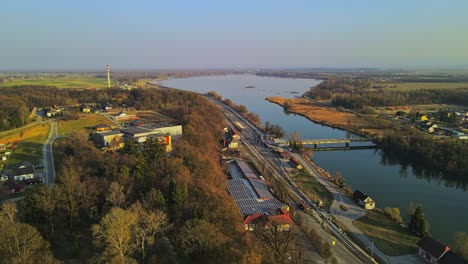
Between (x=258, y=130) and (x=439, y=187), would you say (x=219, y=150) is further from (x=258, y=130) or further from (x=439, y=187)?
(x=439, y=187)

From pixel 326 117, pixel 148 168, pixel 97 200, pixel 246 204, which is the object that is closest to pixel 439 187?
pixel 246 204

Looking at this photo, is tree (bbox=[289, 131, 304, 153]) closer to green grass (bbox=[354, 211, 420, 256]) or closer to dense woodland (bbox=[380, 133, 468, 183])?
dense woodland (bbox=[380, 133, 468, 183])

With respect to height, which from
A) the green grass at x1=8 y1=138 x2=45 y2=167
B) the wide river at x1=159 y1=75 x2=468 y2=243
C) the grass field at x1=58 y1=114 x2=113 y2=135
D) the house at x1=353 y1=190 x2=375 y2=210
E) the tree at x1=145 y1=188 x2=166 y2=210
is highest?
the tree at x1=145 y1=188 x2=166 y2=210

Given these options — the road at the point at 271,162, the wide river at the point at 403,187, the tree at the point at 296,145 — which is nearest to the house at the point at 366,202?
the wide river at the point at 403,187

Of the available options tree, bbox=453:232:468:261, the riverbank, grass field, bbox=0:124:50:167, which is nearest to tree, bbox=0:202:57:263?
grass field, bbox=0:124:50:167

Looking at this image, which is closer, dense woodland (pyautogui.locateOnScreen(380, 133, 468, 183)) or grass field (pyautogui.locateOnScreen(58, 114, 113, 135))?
dense woodland (pyautogui.locateOnScreen(380, 133, 468, 183))

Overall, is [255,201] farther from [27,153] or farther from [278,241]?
[27,153]

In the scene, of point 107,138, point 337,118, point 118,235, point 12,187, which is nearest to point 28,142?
point 107,138

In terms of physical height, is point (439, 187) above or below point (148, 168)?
below

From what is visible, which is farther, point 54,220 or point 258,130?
point 258,130
